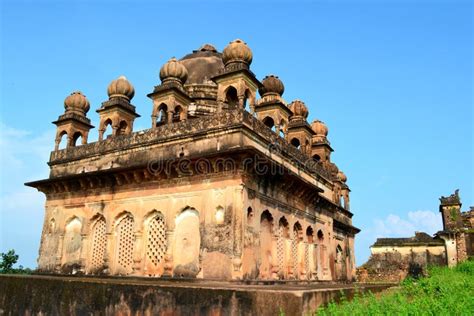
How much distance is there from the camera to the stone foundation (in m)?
5.20

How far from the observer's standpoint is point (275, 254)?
40.4ft

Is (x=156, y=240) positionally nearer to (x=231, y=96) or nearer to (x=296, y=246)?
(x=296, y=246)

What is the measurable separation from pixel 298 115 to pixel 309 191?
4.64 metres

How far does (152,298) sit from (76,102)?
43.1 feet

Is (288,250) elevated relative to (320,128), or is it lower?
lower

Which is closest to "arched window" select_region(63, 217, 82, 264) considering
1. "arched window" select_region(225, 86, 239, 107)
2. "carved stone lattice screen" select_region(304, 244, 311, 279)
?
"arched window" select_region(225, 86, 239, 107)

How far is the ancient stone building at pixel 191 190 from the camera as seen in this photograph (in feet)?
35.6

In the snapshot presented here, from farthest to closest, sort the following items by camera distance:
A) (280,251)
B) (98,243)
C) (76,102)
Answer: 1. (76,102)
2. (98,243)
3. (280,251)

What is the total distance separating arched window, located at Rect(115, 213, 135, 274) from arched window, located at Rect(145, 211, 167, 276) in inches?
28.0

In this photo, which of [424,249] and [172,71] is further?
[424,249]

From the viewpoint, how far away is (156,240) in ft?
40.6

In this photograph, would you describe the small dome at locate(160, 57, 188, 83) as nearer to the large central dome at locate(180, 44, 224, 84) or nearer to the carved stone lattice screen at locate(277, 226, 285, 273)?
the large central dome at locate(180, 44, 224, 84)

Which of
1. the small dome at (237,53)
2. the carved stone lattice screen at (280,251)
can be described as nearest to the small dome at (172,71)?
the small dome at (237,53)

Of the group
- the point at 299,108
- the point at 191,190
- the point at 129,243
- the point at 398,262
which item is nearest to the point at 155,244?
the point at 129,243
